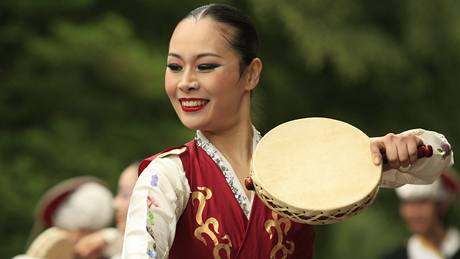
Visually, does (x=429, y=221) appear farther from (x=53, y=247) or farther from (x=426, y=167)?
(x=426, y=167)

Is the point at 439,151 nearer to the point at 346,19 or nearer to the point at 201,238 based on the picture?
the point at 201,238

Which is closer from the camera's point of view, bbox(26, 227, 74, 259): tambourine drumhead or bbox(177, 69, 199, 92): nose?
bbox(177, 69, 199, 92): nose

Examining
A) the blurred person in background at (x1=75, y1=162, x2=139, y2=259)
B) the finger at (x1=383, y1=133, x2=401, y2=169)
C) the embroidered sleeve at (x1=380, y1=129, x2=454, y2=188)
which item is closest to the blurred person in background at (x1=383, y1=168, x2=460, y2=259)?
the blurred person in background at (x1=75, y1=162, x2=139, y2=259)

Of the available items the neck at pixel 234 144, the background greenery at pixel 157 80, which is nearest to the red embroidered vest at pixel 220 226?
the neck at pixel 234 144

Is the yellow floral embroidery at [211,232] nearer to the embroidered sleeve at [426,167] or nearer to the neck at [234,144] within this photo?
the neck at [234,144]

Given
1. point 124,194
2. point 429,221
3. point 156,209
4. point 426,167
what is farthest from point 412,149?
point 429,221

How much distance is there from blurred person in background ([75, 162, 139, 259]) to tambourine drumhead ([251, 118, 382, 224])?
2990 millimetres

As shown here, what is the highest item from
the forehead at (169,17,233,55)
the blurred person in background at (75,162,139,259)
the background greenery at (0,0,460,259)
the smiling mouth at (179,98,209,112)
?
the forehead at (169,17,233,55)

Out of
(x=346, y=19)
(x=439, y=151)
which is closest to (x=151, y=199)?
(x=439, y=151)

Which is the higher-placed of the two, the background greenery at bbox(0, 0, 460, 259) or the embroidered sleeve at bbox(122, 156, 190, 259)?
the embroidered sleeve at bbox(122, 156, 190, 259)

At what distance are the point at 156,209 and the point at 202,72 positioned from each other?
539 mm

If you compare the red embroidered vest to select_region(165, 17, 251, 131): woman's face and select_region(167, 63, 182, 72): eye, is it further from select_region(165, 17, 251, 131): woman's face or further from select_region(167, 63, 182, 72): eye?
select_region(167, 63, 182, 72): eye

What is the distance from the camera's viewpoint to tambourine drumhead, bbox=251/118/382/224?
14.5ft

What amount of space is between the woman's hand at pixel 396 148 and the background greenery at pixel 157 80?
25.2 ft
